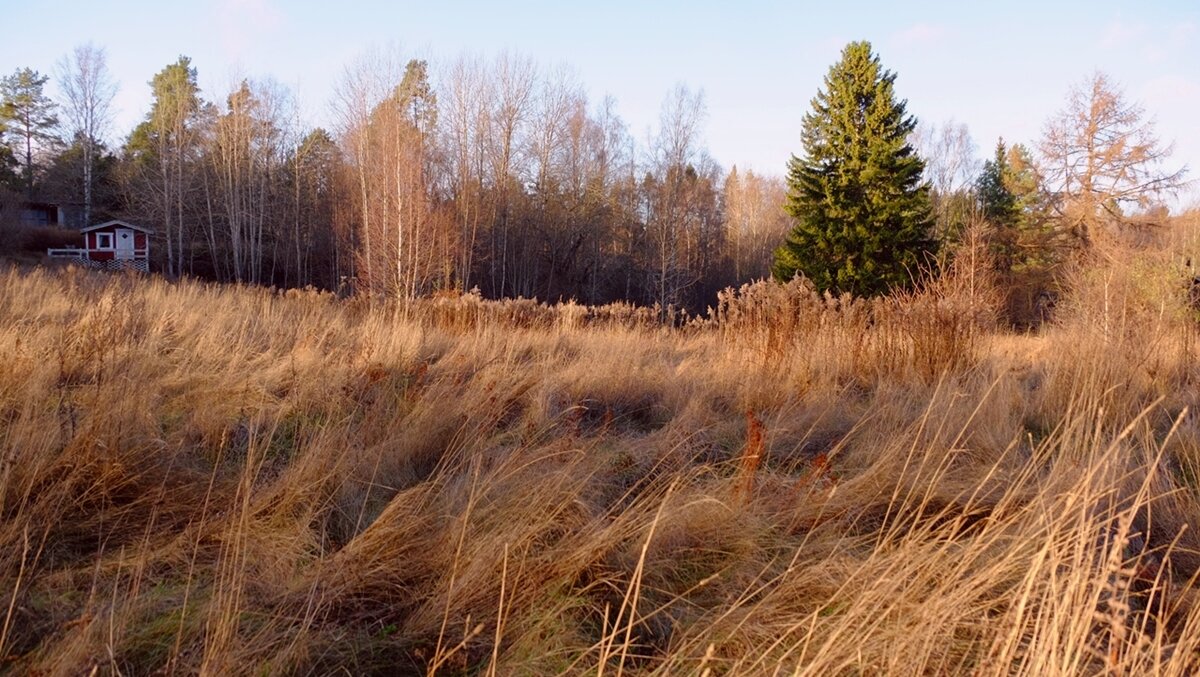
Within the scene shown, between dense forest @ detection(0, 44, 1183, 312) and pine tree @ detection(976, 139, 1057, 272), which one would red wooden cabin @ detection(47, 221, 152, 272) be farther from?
pine tree @ detection(976, 139, 1057, 272)

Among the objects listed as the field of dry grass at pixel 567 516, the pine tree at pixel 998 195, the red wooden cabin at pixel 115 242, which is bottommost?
the field of dry grass at pixel 567 516

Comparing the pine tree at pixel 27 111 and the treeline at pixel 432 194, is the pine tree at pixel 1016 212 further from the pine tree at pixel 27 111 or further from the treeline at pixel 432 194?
the pine tree at pixel 27 111

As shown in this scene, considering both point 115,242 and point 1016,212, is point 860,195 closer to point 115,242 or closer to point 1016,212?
point 1016,212

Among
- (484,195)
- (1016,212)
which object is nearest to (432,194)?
(484,195)

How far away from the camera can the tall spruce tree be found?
22.3 meters

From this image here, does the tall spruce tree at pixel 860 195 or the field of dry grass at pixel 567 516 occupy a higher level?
the tall spruce tree at pixel 860 195

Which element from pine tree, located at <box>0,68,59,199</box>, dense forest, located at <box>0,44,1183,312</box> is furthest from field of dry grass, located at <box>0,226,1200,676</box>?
pine tree, located at <box>0,68,59,199</box>

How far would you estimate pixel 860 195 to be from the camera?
22859 mm

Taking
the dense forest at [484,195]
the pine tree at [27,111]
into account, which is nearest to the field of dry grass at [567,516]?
the dense forest at [484,195]

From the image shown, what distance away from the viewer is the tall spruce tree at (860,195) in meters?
22.3

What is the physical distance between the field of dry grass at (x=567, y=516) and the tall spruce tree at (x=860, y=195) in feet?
57.5

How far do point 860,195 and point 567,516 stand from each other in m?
22.7

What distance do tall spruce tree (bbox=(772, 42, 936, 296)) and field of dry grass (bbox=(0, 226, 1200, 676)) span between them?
17.5 m

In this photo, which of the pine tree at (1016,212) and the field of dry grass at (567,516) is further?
the pine tree at (1016,212)
